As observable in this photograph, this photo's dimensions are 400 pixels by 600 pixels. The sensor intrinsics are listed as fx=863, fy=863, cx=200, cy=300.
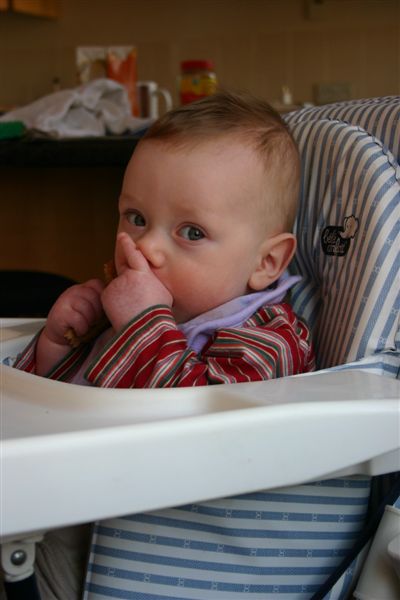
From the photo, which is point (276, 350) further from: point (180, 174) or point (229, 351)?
point (180, 174)

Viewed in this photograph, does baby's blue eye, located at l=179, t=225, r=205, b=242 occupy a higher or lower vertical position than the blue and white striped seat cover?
higher

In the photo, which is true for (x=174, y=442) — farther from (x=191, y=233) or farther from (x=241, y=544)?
(x=191, y=233)

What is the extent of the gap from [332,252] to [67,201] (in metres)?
1.74

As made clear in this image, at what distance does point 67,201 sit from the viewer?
104 inches

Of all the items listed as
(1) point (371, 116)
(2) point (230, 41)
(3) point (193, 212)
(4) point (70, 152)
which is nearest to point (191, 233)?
(3) point (193, 212)

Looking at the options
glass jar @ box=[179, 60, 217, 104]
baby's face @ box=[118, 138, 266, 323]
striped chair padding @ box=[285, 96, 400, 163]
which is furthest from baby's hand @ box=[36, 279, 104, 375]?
glass jar @ box=[179, 60, 217, 104]

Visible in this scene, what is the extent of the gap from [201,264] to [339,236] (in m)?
0.17

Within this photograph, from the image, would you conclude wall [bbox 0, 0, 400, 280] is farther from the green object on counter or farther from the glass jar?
the green object on counter

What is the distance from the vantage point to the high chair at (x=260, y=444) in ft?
1.92

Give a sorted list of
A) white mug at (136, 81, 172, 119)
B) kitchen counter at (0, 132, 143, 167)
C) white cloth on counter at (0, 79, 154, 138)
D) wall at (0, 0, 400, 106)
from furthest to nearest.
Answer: wall at (0, 0, 400, 106) → white mug at (136, 81, 172, 119) → white cloth on counter at (0, 79, 154, 138) → kitchen counter at (0, 132, 143, 167)

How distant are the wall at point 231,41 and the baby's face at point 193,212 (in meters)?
2.88

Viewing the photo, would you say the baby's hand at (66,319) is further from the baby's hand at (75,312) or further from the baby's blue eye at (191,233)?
the baby's blue eye at (191,233)

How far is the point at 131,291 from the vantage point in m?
0.89

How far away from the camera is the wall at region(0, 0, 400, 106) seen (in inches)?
144
